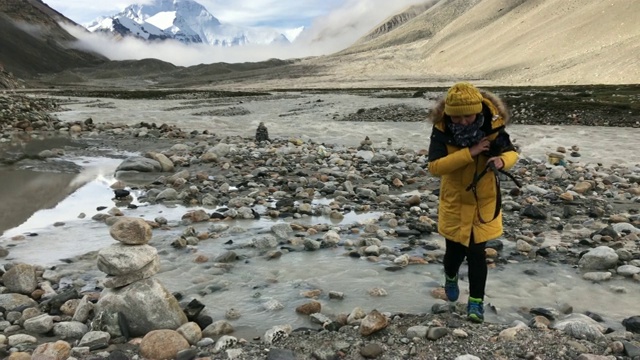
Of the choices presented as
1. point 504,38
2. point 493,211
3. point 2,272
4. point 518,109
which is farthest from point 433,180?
point 504,38

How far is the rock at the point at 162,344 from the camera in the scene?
4484 mm

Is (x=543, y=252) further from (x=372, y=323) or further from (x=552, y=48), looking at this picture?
(x=552, y=48)

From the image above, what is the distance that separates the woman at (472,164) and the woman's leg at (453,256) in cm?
25

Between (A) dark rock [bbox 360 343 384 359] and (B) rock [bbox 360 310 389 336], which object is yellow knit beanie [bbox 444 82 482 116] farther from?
(A) dark rock [bbox 360 343 384 359]

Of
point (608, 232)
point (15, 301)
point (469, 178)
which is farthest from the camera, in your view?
point (608, 232)

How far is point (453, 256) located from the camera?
5449 mm

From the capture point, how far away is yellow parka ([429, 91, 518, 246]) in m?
4.91

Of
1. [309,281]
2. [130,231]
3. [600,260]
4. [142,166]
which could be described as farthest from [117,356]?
[142,166]

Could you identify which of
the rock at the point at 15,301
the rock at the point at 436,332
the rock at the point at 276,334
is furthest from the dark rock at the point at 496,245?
the rock at the point at 15,301

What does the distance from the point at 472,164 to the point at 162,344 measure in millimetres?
3265

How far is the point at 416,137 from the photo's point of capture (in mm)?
22594

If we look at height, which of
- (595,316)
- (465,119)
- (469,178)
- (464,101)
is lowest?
(595,316)

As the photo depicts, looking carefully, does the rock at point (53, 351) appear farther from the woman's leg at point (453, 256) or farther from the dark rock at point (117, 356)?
the woman's leg at point (453, 256)

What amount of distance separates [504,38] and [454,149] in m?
175
